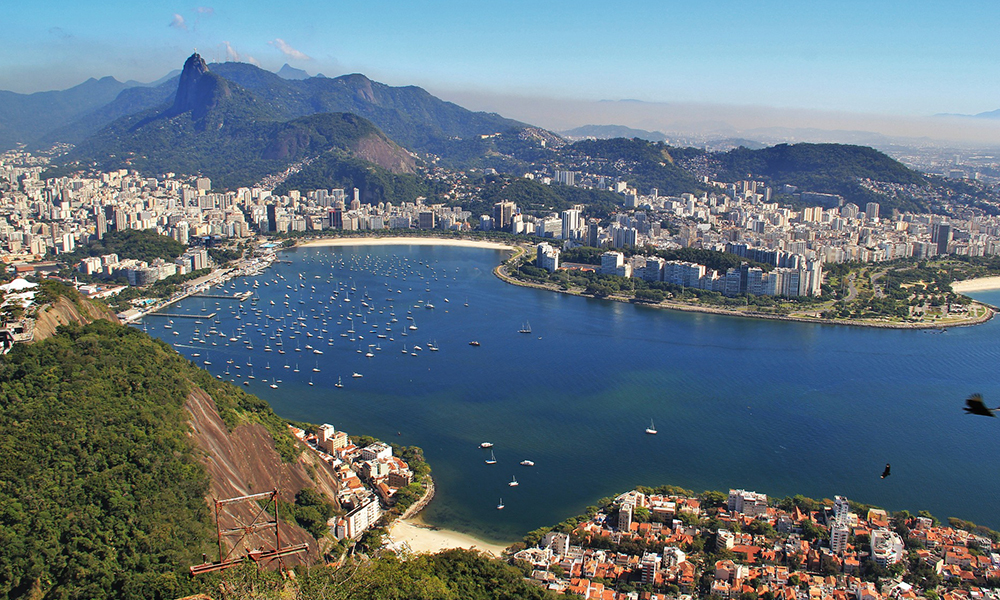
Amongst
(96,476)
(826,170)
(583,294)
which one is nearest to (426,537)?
(96,476)

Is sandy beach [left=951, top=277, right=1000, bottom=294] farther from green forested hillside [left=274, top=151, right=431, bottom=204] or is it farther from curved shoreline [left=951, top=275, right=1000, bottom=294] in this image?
green forested hillside [left=274, top=151, right=431, bottom=204]

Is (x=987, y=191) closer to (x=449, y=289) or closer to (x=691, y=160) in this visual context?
(x=691, y=160)

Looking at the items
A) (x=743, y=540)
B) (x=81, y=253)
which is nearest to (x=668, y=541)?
(x=743, y=540)

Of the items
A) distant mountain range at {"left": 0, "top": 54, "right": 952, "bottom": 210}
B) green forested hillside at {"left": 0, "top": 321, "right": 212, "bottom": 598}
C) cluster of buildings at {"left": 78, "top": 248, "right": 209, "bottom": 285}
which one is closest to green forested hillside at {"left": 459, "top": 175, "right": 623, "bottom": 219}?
distant mountain range at {"left": 0, "top": 54, "right": 952, "bottom": 210}

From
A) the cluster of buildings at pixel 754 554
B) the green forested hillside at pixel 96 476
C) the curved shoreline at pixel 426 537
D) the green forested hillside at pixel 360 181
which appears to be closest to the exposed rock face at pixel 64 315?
the green forested hillside at pixel 96 476

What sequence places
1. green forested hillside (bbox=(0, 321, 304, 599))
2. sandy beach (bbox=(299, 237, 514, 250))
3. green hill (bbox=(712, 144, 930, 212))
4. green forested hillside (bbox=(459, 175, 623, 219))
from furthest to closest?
green hill (bbox=(712, 144, 930, 212))
green forested hillside (bbox=(459, 175, 623, 219))
sandy beach (bbox=(299, 237, 514, 250))
green forested hillside (bbox=(0, 321, 304, 599))

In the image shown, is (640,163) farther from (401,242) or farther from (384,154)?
(401,242)
